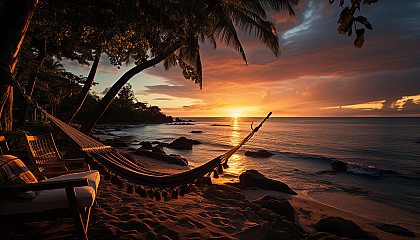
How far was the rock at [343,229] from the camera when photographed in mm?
2713

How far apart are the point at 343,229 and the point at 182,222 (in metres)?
2.24

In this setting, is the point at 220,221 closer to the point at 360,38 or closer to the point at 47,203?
the point at 47,203

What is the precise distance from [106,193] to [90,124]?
7.77 ft

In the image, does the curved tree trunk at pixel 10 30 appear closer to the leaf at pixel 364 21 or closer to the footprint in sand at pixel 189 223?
the footprint in sand at pixel 189 223

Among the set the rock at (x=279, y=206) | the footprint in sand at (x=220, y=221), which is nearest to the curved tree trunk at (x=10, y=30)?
the footprint in sand at (x=220, y=221)

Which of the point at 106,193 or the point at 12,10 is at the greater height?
the point at 12,10

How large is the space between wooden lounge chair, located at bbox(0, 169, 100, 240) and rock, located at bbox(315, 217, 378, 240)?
119 inches

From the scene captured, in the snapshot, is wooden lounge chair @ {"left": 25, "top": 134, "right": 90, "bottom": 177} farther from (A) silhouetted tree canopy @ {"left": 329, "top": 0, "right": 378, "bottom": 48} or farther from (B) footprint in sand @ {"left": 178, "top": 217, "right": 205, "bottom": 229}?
(A) silhouetted tree canopy @ {"left": 329, "top": 0, "right": 378, "bottom": 48}

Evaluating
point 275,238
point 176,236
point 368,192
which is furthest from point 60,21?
point 368,192

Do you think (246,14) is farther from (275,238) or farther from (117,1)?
(275,238)

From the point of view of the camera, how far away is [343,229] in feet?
9.02

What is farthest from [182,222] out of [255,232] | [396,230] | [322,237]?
[396,230]

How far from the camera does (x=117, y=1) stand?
3117 millimetres

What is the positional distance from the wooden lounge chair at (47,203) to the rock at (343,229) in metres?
3.03
